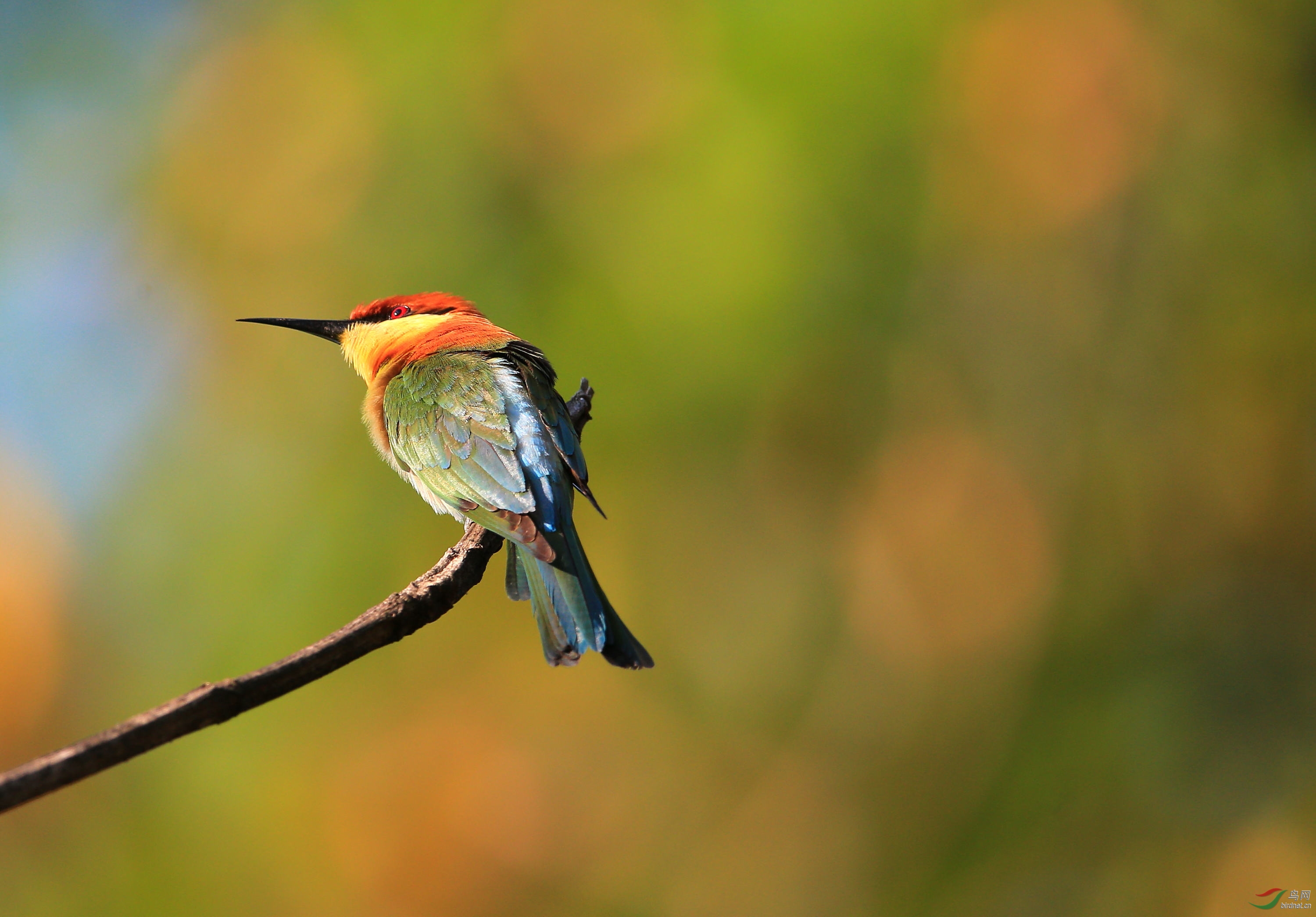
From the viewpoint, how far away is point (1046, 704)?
356 centimetres

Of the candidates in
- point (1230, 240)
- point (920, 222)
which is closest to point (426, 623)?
point (920, 222)

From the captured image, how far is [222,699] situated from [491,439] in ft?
3.55

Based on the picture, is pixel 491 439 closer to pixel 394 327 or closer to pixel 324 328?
pixel 394 327

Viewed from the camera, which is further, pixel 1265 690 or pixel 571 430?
pixel 1265 690

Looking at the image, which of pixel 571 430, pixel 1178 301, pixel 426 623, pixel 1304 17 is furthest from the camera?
pixel 1304 17

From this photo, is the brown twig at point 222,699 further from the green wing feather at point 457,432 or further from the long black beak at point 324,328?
the long black beak at point 324,328

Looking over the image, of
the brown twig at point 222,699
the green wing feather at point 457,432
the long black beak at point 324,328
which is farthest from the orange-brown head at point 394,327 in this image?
the brown twig at point 222,699

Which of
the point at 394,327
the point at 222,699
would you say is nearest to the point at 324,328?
the point at 394,327

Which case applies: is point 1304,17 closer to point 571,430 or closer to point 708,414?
point 708,414

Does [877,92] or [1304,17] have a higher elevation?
[1304,17]

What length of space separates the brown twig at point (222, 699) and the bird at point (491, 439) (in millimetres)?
344

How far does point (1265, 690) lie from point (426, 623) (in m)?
3.51

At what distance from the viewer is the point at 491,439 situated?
2016 mm

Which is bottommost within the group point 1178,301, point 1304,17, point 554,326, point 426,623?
point 426,623
